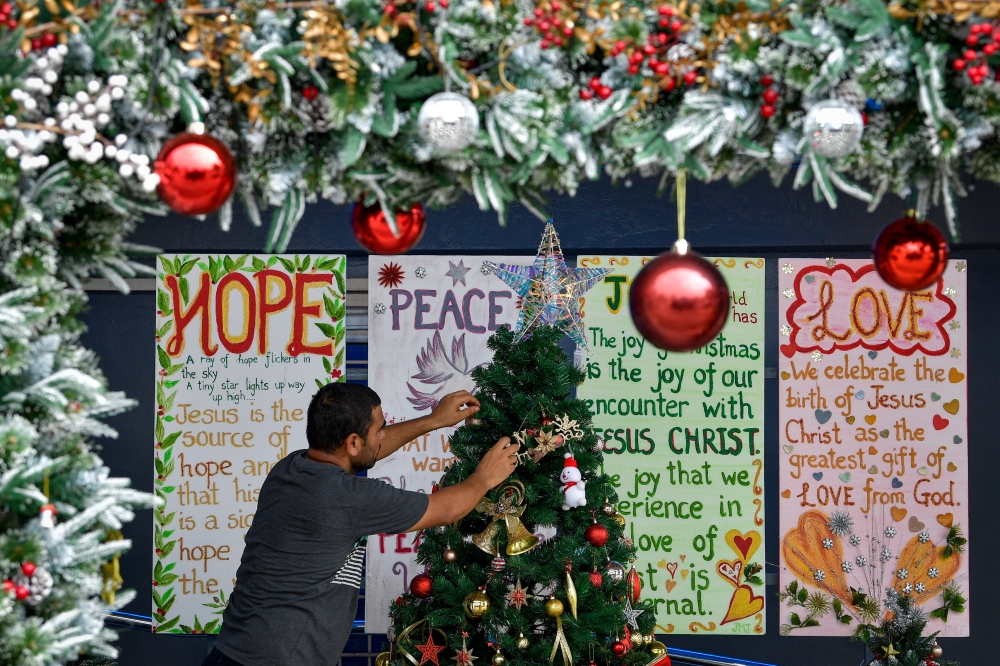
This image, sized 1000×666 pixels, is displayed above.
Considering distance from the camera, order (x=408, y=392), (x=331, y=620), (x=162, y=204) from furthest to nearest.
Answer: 1. (x=408, y=392)
2. (x=331, y=620)
3. (x=162, y=204)

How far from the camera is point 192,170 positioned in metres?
1.74

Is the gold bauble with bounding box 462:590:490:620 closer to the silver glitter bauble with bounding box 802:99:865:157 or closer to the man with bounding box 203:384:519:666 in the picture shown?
the man with bounding box 203:384:519:666

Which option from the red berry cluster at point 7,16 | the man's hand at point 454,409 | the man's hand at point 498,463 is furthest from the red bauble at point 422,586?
the red berry cluster at point 7,16

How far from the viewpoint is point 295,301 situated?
4.45 metres

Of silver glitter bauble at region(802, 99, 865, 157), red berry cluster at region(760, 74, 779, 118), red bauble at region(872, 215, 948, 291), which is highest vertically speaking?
red berry cluster at region(760, 74, 779, 118)

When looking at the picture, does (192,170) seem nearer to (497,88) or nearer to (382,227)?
(382,227)

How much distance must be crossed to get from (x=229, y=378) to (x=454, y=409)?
1.55 metres

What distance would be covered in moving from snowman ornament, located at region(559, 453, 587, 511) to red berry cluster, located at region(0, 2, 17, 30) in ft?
6.72

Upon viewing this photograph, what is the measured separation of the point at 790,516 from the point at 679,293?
9.43 ft

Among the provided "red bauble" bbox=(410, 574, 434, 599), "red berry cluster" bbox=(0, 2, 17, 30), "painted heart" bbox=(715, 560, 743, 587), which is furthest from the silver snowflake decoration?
"red berry cluster" bbox=(0, 2, 17, 30)

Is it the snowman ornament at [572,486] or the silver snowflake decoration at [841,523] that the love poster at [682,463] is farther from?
the snowman ornament at [572,486]

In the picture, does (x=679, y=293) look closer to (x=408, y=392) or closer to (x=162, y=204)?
(x=162, y=204)

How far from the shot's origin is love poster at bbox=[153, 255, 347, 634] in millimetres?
4414

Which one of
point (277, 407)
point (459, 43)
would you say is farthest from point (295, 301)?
point (459, 43)
